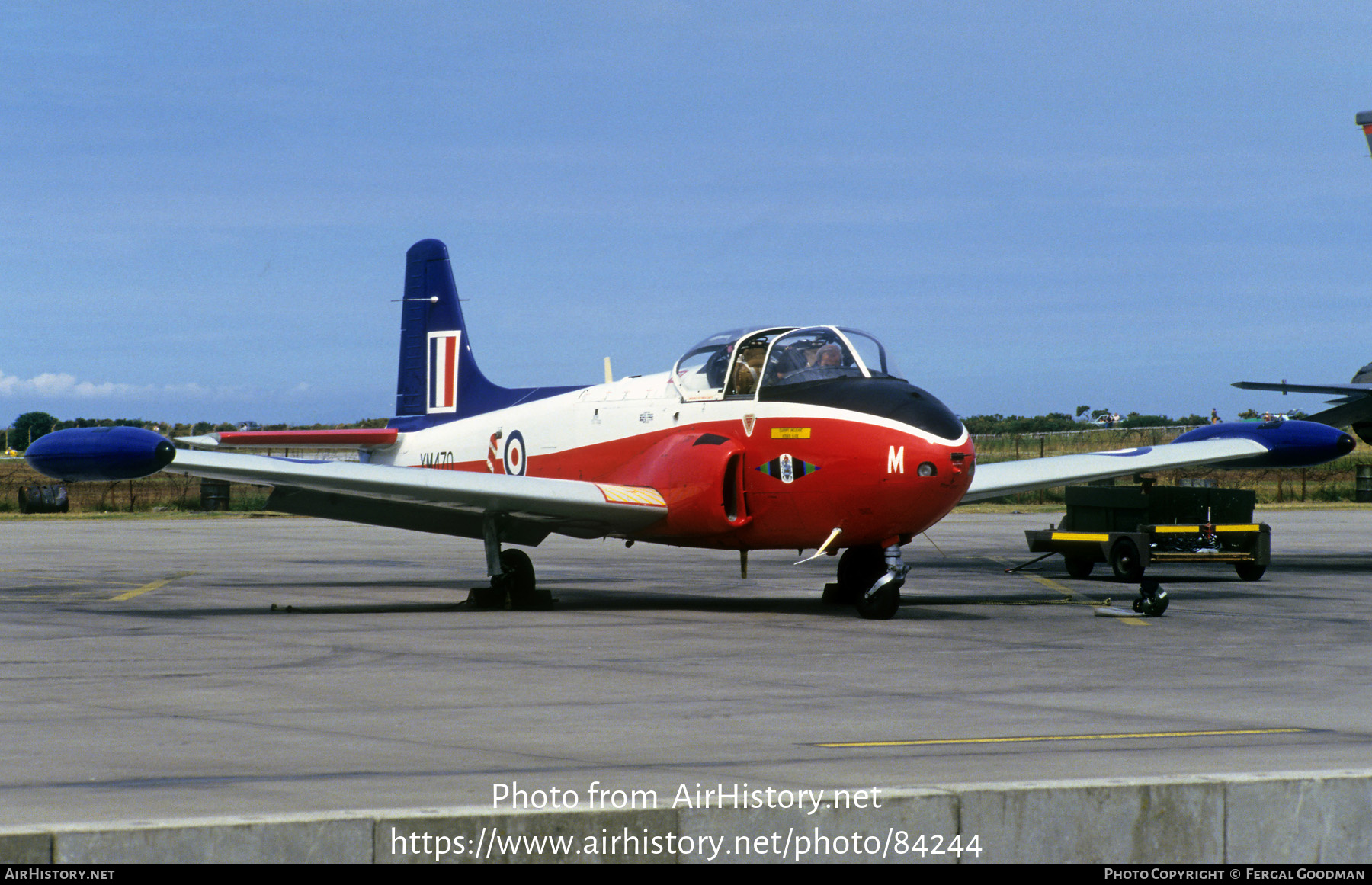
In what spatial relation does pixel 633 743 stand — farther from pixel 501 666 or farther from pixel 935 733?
pixel 501 666

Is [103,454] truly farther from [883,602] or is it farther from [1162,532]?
[1162,532]

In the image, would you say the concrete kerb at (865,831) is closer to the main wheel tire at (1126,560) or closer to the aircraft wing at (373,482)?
the aircraft wing at (373,482)

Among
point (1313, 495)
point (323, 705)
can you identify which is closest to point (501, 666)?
point (323, 705)

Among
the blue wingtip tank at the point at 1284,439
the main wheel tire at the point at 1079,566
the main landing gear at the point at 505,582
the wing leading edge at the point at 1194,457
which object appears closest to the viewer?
the main landing gear at the point at 505,582

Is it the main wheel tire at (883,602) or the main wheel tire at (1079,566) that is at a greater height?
the main wheel tire at (883,602)

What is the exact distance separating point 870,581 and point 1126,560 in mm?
6495

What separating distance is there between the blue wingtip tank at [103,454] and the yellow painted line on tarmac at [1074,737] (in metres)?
9.41

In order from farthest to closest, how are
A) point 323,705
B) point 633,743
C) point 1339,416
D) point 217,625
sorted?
1. point 1339,416
2. point 217,625
3. point 323,705
4. point 633,743

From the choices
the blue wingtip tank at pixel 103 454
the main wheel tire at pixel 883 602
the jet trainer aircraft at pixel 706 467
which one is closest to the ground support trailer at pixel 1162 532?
the jet trainer aircraft at pixel 706 467

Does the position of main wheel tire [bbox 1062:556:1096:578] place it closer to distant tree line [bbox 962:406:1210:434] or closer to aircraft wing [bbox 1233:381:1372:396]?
aircraft wing [bbox 1233:381:1372:396]

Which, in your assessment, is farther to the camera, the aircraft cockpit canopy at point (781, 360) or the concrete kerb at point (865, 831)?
the aircraft cockpit canopy at point (781, 360)

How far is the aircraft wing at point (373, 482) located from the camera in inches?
548
